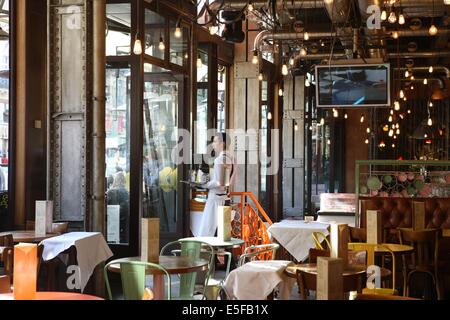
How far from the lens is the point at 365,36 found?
11.3 meters

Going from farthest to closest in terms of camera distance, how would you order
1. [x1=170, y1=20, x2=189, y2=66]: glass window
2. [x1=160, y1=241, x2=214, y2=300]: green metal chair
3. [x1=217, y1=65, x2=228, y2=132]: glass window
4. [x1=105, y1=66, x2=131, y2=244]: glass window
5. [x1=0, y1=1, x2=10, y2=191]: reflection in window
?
[x1=217, y1=65, x2=228, y2=132]: glass window → [x1=170, y1=20, x2=189, y2=66]: glass window → [x1=105, y1=66, x2=131, y2=244]: glass window → [x1=0, y1=1, x2=10, y2=191]: reflection in window → [x1=160, y1=241, x2=214, y2=300]: green metal chair

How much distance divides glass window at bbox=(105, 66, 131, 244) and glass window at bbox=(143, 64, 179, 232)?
471mm

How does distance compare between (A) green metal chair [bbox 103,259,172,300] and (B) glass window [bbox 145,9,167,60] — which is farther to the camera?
(B) glass window [bbox 145,9,167,60]

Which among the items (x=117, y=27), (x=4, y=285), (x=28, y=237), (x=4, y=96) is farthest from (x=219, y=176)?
(x=4, y=285)

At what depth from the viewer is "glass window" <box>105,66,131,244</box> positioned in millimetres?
8945

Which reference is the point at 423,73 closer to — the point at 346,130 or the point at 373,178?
the point at 346,130

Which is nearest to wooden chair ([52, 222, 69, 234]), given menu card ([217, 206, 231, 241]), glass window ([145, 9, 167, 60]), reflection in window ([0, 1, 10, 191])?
reflection in window ([0, 1, 10, 191])

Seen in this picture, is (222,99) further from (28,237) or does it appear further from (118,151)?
(28,237)

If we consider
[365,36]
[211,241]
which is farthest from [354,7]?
[211,241]

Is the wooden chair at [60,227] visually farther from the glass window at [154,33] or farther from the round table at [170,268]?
the glass window at [154,33]

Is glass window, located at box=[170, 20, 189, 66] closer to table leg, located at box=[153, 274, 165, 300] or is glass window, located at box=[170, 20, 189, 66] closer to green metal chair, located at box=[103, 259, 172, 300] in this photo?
table leg, located at box=[153, 274, 165, 300]

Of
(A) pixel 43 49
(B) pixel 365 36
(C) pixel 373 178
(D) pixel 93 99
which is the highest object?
(B) pixel 365 36

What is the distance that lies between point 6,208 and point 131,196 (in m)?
1.77

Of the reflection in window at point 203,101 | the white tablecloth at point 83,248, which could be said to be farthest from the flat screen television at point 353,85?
the white tablecloth at point 83,248
